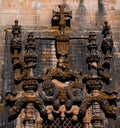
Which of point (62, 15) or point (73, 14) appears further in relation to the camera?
point (73, 14)

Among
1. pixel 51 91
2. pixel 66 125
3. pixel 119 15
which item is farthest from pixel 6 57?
pixel 119 15

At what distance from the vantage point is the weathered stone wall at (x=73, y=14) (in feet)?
42.1

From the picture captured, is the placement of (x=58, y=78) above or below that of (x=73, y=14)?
below

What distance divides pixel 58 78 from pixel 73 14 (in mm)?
1870

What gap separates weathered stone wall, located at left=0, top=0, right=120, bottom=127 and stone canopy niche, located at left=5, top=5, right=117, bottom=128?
0.71ft

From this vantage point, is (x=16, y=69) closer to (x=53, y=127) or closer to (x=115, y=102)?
(x=53, y=127)

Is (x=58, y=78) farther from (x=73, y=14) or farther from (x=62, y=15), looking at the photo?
(x=73, y=14)

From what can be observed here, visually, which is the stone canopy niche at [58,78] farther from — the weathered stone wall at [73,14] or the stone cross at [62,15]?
the weathered stone wall at [73,14]

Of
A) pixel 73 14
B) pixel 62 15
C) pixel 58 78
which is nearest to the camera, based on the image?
pixel 58 78

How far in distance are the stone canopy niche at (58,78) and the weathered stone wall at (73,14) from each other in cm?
22

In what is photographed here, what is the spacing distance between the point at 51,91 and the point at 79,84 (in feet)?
2.39

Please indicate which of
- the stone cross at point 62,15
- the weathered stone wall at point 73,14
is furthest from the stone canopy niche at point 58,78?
the weathered stone wall at point 73,14

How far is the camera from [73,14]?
12.9 m

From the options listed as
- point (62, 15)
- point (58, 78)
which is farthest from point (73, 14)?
point (58, 78)
